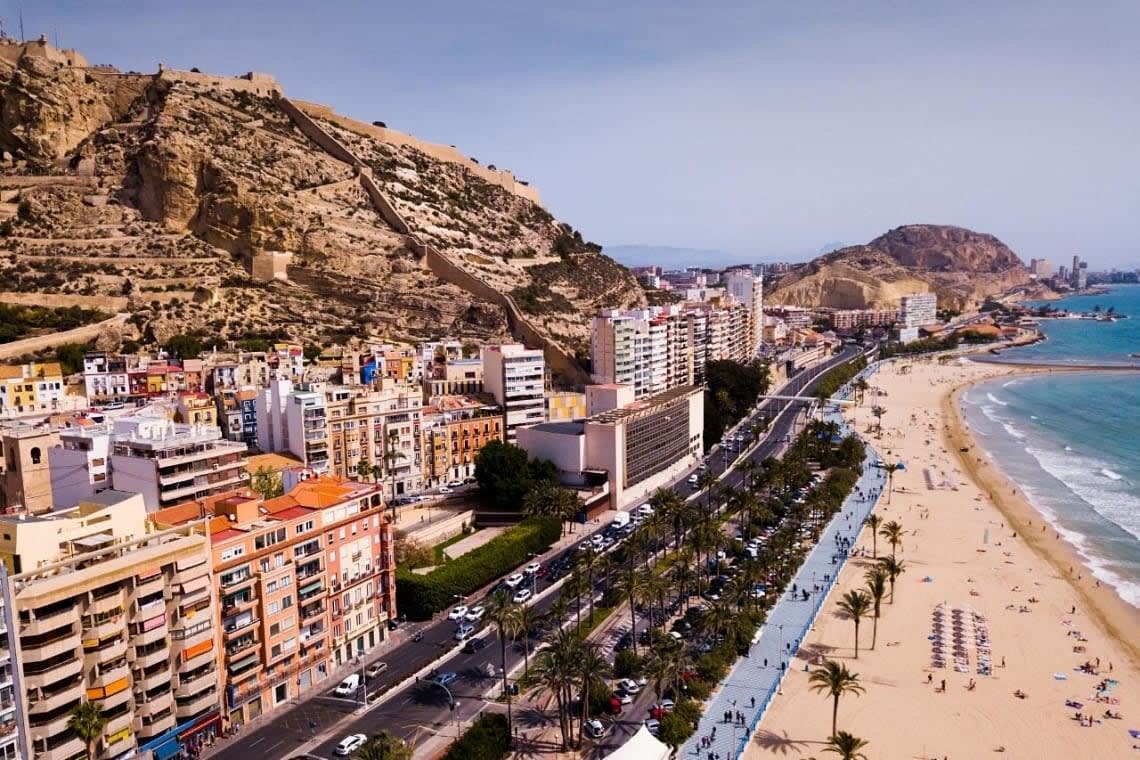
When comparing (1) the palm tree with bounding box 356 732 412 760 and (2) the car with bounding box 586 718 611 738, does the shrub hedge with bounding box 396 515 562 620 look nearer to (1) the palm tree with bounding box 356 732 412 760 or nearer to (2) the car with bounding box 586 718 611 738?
(2) the car with bounding box 586 718 611 738

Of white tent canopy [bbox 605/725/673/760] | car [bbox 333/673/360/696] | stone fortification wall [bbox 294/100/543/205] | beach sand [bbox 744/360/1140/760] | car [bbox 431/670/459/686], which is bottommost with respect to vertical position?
beach sand [bbox 744/360/1140/760]

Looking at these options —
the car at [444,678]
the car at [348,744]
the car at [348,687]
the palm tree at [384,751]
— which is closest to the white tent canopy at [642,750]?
the palm tree at [384,751]

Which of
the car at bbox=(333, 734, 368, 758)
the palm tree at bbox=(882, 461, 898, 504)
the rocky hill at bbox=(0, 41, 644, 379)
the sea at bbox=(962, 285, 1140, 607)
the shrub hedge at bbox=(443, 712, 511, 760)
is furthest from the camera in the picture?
the rocky hill at bbox=(0, 41, 644, 379)

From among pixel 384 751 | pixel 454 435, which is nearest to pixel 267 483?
pixel 454 435

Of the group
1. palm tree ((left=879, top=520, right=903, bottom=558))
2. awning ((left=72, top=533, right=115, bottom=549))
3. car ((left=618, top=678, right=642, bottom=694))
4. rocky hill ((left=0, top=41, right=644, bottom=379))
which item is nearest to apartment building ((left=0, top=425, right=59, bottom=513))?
awning ((left=72, top=533, right=115, bottom=549))

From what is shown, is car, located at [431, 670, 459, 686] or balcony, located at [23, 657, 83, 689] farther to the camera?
car, located at [431, 670, 459, 686]

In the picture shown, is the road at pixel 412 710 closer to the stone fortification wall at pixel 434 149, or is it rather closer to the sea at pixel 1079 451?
the sea at pixel 1079 451

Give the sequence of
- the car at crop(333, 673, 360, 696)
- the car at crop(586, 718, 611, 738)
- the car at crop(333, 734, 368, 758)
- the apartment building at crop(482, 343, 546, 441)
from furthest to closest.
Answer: the apartment building at crop(482, 343, 546, 441), the car at crop(333, 673, 360, 696), the car at crop(586, 718, 611, 738), the car at crop(333, 734, 368, 758)

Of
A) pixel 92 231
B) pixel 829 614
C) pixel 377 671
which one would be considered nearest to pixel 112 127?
pixel 92 231
